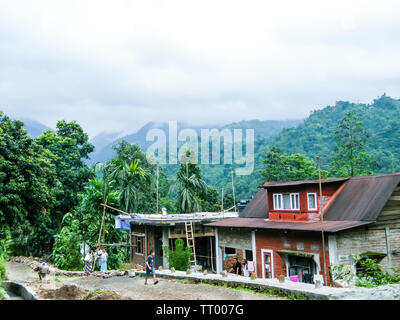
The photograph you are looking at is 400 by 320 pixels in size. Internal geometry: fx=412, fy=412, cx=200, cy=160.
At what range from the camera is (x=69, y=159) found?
35.9 meters

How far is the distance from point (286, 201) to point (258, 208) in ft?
14.3

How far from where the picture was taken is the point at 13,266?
1000 inches

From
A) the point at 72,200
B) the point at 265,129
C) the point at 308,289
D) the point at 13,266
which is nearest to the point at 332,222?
the point at 308,289

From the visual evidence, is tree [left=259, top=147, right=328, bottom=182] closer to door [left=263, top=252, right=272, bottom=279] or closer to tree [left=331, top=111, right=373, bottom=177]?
tree [left=331, top=111, right=373, bottom=177]

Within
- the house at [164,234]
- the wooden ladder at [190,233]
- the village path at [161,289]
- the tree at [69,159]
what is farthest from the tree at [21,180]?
the tree at [69,159]

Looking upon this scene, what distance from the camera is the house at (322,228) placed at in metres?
16.8

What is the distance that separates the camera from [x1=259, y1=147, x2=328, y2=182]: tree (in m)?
43.8

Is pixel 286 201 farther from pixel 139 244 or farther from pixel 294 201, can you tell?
pixel 139 244

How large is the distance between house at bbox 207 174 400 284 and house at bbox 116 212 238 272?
12.5 ft

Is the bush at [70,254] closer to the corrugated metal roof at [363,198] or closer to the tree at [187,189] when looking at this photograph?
the tree at [187,189]

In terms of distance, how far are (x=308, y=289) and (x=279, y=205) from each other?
10277 millimetres

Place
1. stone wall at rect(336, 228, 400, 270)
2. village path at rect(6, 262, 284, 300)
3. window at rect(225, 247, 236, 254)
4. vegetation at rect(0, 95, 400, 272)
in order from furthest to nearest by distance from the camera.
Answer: window at rect(225, 247, 236, 254)
vegetation at rect(0, 95, 400, 272)
stone wall at rect(336, 228, 400, 270)
village path at rect(6, 262, 284, 300)

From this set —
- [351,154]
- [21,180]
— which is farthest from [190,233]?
[351,154]

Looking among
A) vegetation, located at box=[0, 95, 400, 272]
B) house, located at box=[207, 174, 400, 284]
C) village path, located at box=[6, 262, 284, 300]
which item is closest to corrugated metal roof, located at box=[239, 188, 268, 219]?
house, located at box=[207, 174, 400, 284]
